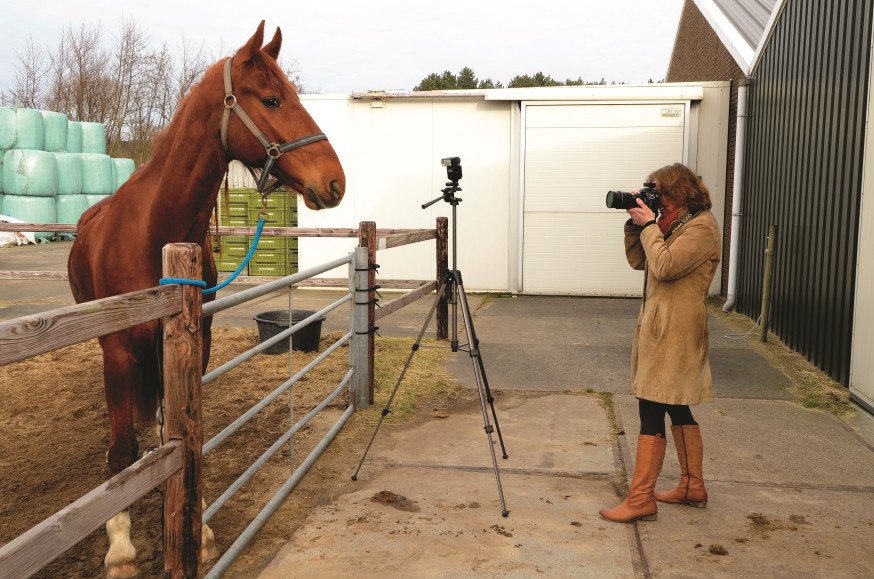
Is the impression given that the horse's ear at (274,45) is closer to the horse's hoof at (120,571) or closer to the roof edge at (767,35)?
the horse's hoof at (120,571)

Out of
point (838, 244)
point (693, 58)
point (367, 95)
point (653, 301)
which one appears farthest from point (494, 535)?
point (693, 58)

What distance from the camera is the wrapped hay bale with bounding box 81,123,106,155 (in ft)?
69.4

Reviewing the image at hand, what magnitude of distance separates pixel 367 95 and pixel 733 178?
5.29 m

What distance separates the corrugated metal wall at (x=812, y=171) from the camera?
18.7ft

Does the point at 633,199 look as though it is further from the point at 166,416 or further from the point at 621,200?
the point at 166,416

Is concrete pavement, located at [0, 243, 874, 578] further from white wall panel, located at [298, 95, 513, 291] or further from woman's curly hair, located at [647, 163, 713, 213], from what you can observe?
white wall panel, located at [298, 95, 513, 291]

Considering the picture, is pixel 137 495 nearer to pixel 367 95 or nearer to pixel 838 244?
pixel 838 244

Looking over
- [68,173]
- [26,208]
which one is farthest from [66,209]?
[26,208]

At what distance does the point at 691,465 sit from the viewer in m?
3.44

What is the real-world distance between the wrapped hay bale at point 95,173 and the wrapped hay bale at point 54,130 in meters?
0.53

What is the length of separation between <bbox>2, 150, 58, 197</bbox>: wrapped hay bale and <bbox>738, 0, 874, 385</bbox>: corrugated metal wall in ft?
54.5

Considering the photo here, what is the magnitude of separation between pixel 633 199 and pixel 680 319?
570 mm

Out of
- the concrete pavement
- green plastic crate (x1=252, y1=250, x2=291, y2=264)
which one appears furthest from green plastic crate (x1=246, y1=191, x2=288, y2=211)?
the concrete pavement

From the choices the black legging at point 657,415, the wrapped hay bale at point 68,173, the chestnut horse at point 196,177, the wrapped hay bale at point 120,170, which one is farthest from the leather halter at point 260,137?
the wrapped hay bale at point 120,170
